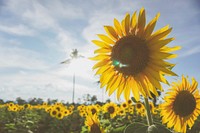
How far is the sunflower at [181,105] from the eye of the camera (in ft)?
12.5

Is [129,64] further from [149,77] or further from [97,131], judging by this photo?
[97,131]

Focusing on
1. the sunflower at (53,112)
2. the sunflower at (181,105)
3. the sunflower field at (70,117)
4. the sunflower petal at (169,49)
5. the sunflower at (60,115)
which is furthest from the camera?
the sunflower at (53,112)

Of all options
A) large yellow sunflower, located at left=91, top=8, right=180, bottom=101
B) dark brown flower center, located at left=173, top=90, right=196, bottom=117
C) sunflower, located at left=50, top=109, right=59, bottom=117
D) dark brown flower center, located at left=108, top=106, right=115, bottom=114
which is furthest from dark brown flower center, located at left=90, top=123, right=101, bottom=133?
sunflower, located at left=50, top=109, right=59, bottom=117

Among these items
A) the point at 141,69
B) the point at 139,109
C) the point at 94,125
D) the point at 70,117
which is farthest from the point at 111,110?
the point at 141,69

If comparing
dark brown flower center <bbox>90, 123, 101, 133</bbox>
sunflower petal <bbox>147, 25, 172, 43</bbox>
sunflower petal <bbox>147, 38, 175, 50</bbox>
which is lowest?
dark brown flower center <bbox>90, 123, 101, 133</bbox>

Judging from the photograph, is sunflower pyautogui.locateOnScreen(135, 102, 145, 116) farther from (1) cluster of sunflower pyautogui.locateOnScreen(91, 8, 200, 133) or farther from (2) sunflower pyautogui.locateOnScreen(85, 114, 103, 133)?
(1) cluster of sunflower pyautogui.locateOnScreen(91, 8, 200, 133)

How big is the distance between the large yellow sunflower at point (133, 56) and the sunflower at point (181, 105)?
1.09 meters

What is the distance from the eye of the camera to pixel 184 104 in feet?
13.0

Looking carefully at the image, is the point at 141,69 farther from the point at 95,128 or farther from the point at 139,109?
the point at 139,109

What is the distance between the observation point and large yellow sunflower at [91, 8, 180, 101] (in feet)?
8.96

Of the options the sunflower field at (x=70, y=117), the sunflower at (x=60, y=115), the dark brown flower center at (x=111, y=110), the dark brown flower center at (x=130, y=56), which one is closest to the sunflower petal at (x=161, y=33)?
the dark brown flower center at (x=130, y=56)

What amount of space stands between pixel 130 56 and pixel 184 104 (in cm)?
139

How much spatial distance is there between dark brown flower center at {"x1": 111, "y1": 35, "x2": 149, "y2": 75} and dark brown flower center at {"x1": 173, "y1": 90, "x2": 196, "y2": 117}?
3.87ft

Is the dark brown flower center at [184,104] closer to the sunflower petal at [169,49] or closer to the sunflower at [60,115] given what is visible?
the sunflower petal at [169,49]
